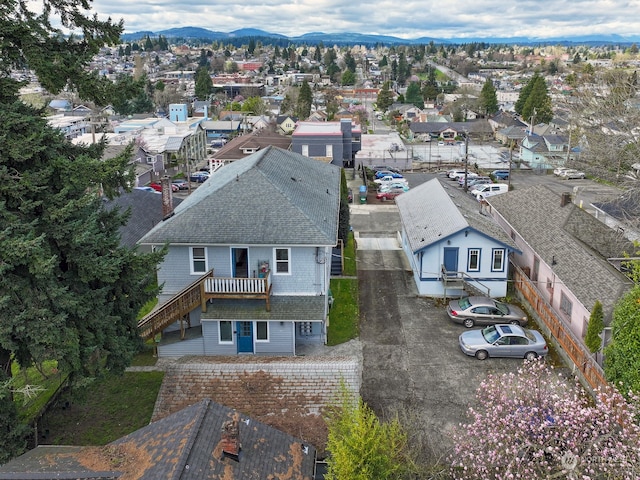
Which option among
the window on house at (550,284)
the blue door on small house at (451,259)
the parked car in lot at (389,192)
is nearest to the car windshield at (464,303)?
the blue door on small house at (451,259)

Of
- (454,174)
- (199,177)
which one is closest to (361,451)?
(199,177)

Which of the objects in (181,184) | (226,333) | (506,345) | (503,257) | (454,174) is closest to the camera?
(506,345)

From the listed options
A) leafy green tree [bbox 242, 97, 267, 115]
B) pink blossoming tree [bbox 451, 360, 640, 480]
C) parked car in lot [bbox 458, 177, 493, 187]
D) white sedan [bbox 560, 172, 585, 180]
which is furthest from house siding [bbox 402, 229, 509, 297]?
leafy green tree [bbox 242, 97, 267, 115]

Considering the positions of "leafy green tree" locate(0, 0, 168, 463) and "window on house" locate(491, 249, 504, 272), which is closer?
"leafy green tree" locate(0, 0, 168, 463)

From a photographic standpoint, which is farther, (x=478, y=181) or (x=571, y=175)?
(x=571, y=175)

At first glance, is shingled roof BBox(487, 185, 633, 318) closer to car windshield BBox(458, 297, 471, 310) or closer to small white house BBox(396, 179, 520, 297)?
small white house BBox(396, 179, 520, 297)

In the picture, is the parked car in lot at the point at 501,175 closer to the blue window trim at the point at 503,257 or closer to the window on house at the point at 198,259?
the blue window trim at the point at 503,257

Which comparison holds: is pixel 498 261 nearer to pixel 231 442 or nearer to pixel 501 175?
pixel 231 442
